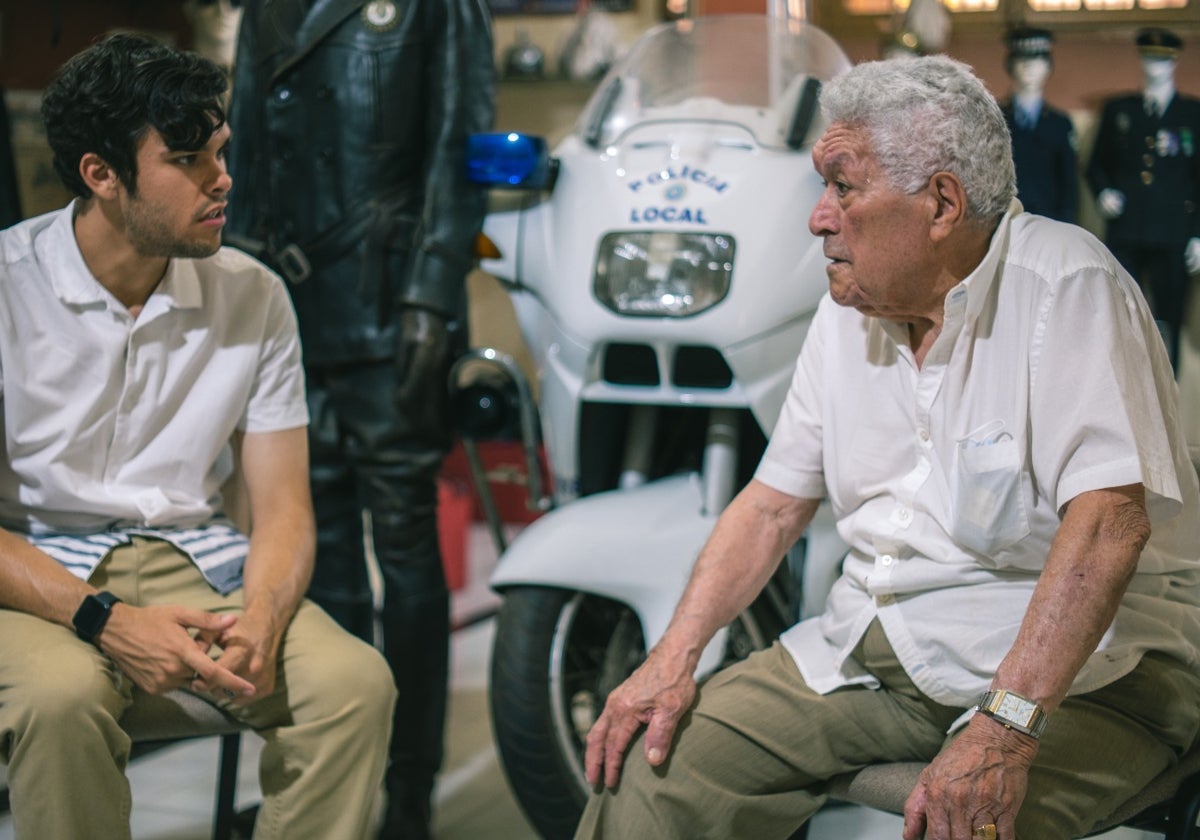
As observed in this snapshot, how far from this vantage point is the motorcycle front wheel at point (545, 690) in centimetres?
183

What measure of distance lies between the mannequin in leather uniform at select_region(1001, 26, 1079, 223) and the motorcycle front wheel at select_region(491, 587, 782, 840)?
208 centimetres

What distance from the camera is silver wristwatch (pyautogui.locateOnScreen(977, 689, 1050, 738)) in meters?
1.19

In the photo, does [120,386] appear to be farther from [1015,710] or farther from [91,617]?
[1015,710]

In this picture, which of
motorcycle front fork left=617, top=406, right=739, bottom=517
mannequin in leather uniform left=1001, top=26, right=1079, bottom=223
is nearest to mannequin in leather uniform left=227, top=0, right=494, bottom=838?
motorcycle front fork left=617, top=406, right=739, bottom=517

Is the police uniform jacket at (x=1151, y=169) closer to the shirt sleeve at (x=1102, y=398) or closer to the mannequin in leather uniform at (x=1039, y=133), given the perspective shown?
the mannequin in leather uniform at (x=1039, y=133)

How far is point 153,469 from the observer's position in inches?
64.3

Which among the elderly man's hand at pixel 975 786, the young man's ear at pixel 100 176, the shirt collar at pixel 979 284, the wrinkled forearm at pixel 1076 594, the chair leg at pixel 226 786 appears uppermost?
the young man's ear at pixel 100 176

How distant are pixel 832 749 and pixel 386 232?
1117 millimetres

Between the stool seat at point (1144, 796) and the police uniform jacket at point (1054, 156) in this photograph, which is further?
the police uniform jacket at point (1054, 156)

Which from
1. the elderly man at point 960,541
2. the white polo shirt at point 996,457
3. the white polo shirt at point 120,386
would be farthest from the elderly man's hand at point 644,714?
the white polo shirt at point 120,386

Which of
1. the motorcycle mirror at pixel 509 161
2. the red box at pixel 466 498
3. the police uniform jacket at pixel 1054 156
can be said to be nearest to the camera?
the motorcycle mirror at pixel 509 161

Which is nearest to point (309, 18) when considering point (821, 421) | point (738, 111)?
point (738, 111)

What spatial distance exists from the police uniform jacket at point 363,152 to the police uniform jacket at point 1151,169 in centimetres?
212

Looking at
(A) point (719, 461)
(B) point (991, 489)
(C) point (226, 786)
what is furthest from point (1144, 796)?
(C) point (226, 786)
